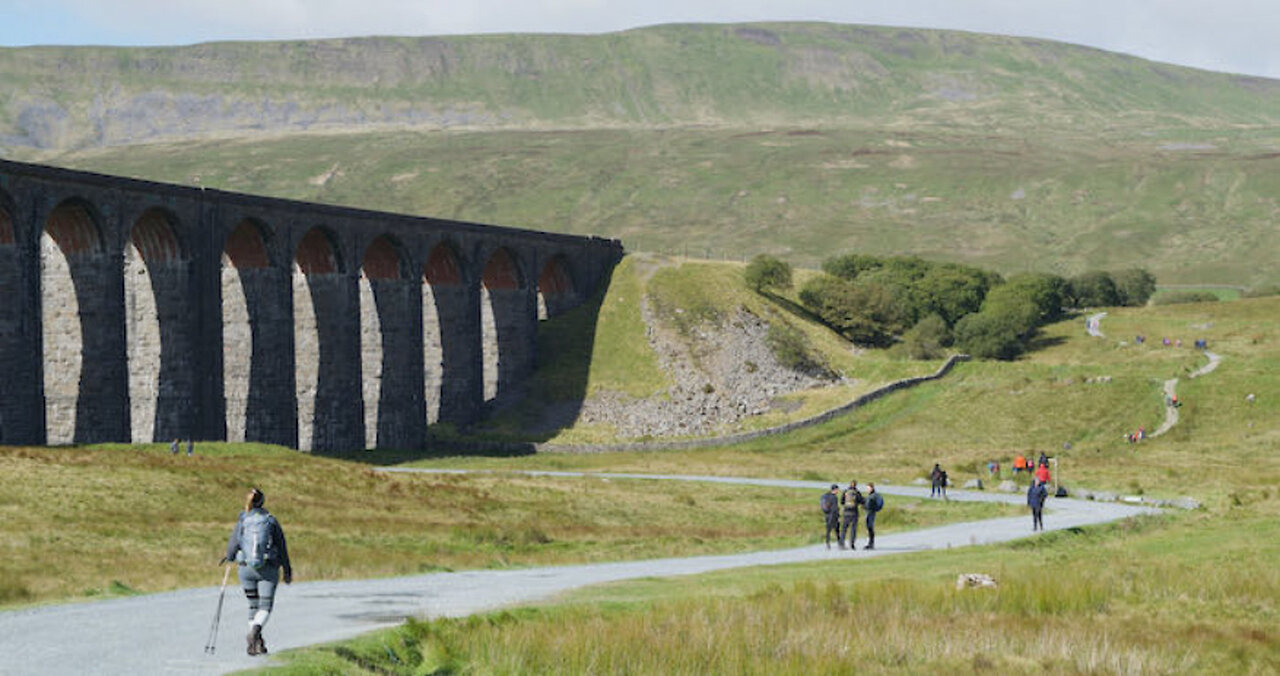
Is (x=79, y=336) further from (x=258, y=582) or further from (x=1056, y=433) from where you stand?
(x=1056, y=433)

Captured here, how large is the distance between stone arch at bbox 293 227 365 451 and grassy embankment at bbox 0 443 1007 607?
70.4 ft

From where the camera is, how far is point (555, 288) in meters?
122

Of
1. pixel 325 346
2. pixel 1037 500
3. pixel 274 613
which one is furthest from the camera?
pixel 325 346

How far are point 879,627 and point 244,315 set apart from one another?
2531 inches

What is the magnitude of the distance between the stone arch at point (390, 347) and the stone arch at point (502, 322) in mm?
11250

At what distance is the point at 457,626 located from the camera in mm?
20266

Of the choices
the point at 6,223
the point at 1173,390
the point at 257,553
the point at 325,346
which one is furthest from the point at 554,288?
the point at 257,553

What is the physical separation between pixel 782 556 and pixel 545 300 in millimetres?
85473

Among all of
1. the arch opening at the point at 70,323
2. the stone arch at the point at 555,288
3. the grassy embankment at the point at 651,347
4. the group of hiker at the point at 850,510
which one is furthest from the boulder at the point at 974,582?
the stone arch at the point at 555,288

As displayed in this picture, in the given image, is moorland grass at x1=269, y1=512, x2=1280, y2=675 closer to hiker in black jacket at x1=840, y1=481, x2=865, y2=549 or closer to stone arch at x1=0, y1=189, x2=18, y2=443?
hiker in black jacket at x1=840, y1=481, x2=865, y2=549

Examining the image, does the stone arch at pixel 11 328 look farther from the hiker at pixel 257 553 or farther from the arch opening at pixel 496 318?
the hiker at pixel 257 553

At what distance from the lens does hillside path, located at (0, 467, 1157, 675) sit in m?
17.0

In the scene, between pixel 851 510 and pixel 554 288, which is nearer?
pixel 851 510

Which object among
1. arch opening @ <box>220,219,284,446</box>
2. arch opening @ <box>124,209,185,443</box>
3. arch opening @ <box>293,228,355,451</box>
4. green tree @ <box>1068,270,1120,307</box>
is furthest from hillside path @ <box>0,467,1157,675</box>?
green tree @ <box>1068,270,1120,307</box>
